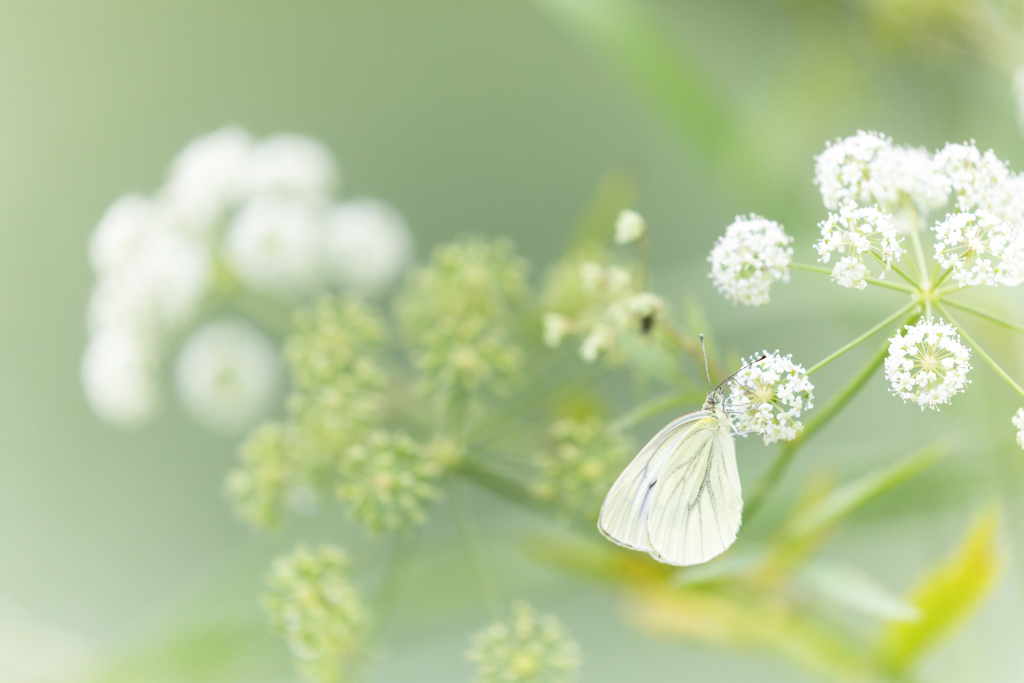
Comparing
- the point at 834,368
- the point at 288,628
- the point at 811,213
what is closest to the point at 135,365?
the point at 288,628

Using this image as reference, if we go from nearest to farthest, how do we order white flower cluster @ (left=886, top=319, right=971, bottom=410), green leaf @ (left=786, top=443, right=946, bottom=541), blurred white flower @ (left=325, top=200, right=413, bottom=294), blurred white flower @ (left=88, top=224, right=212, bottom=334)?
1. white flower cluster @ (left=886, top=319, right=971, bottom=410)
2. green leaf @ (left=786, top=443, right=946, bottom=541)
3. blurred white flower @ (left=88, top=224, right=212, bottom=334)
4. blurred white flower @ (left=325, top=200, right=413, bottom=294)

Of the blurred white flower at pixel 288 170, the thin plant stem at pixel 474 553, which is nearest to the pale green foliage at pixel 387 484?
the thin plant stem at pixel 474 553

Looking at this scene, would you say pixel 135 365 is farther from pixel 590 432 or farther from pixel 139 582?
pixel 139 582

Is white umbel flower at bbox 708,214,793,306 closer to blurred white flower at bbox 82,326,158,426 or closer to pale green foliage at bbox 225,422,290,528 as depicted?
pale green foliage at bbox 225,422,290,528

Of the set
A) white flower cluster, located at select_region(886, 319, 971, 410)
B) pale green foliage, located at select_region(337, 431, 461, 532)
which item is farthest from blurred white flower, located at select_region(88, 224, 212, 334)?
white flower cluster, located at select_region(886, 319, 971, 410)

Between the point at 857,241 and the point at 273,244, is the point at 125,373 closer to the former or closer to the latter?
the point at 273,244

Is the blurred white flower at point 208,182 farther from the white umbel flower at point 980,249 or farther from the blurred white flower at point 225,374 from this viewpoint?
the white umbel flower at point 980,249
